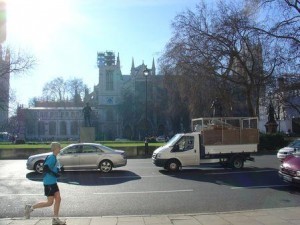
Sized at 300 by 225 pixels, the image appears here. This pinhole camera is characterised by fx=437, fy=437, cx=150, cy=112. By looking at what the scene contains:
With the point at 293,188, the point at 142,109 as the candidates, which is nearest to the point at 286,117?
the point at 142,109

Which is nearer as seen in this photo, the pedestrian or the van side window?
the pedestrian

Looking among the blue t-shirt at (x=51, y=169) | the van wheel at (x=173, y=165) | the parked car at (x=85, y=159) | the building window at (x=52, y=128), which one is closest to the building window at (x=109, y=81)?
the building window at (x=52, y=128)

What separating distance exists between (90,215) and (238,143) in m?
13.3

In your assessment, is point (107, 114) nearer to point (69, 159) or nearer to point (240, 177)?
point (69, 159)

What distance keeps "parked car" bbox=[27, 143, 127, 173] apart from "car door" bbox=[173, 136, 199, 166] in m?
2.80

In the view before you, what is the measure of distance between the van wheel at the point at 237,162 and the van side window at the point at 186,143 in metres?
2.63

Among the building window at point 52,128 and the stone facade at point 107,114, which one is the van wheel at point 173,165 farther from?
the building window at point 52,128

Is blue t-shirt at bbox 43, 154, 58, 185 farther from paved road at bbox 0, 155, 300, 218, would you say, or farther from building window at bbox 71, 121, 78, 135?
building window at bbox 71, 121, 78, 135

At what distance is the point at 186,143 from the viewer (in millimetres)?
22156

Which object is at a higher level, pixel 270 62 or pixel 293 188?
pixel 270 62

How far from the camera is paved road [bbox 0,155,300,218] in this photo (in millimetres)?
12359

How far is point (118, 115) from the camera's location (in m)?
128

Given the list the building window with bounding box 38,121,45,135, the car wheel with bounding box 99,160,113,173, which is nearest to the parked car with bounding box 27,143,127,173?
the car wheel with bounding box 99,160,113,173

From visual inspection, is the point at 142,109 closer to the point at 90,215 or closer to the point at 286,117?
the point at 286,117
